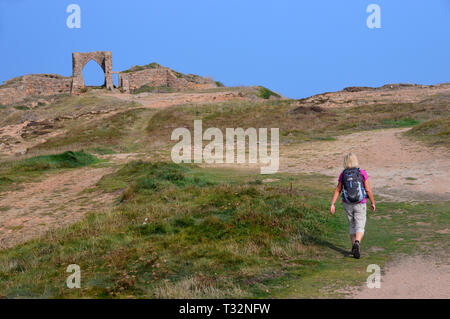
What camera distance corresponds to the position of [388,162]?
14062mm

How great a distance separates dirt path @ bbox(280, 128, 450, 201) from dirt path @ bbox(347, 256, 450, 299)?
158 inches

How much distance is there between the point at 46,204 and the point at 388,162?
403 inches

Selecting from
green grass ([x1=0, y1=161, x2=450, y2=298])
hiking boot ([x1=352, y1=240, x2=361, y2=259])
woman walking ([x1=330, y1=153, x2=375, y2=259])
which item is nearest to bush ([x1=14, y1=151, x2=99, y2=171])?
green grass ([x1=0, y1=161, x2=450, y2=298])

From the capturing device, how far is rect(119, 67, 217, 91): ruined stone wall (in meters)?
45.3

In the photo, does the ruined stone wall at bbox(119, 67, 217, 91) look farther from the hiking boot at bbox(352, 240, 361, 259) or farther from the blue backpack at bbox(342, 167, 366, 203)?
the hiking boot at bbox(352, 240, 361, 259)

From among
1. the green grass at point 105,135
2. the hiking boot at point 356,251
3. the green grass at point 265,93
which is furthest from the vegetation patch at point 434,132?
the green grass at point 265,93

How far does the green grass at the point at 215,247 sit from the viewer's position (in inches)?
201

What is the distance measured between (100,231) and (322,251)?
382 cm

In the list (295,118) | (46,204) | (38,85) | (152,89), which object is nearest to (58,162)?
(46,204)

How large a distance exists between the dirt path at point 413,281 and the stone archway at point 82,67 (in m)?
41.5

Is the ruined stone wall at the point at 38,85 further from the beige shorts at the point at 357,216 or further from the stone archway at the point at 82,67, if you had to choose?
the beige shorts at the point at 357,216
